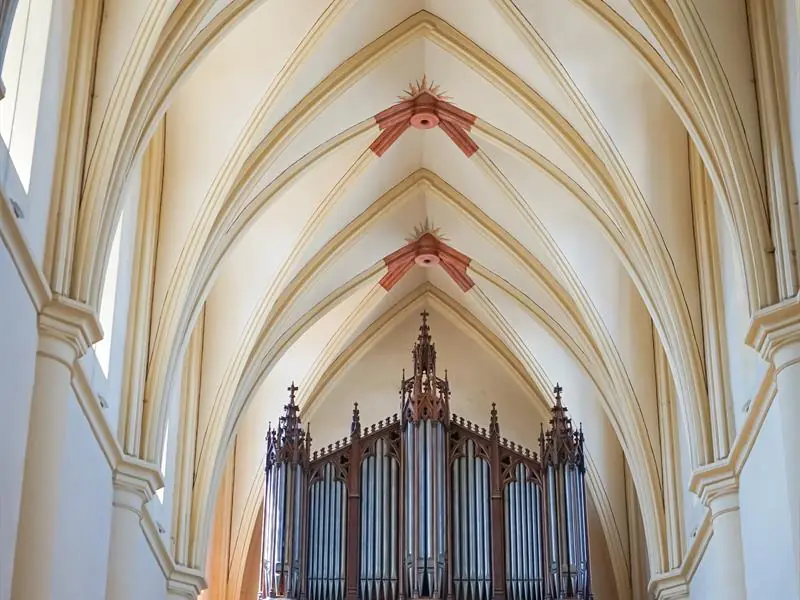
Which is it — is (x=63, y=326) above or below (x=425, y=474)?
below

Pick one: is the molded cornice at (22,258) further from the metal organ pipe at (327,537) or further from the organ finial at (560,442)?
the organ finial at (560,442)

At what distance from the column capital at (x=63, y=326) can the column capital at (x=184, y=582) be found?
6.76 metres

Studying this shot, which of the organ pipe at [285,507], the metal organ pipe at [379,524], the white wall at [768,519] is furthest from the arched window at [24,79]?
the metal organ pipe at [379,524]

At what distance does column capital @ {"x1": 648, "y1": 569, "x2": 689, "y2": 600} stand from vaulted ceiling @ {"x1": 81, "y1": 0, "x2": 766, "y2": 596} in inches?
11.7

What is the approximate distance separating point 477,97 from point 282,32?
3.06 metres

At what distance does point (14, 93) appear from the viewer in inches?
447

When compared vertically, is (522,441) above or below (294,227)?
below

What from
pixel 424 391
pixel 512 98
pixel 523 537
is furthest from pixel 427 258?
pixel 512 98

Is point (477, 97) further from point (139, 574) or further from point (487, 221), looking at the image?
point (139, 574)


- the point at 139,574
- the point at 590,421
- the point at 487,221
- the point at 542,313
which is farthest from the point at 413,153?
the point at 139,574

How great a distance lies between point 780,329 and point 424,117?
801 cm

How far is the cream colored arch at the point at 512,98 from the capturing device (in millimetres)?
15922

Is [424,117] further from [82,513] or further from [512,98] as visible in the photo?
[82,513]

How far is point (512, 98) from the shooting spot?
1722 cm
